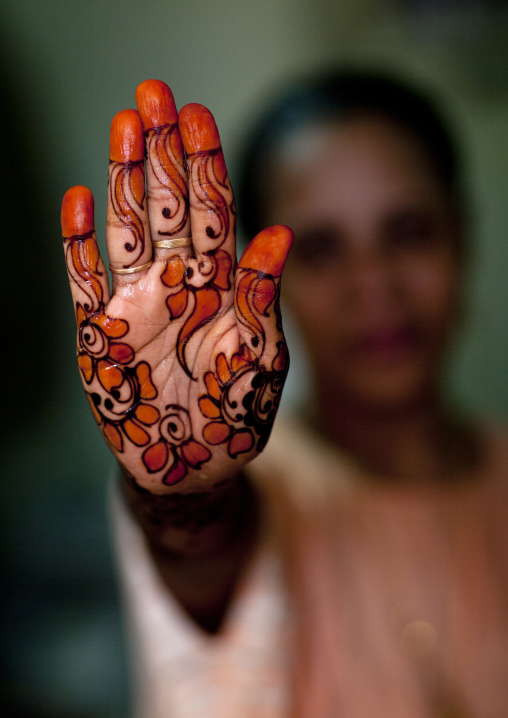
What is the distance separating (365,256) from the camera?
0.55 meters

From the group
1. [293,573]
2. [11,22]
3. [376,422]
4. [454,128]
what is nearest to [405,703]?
[293,573]

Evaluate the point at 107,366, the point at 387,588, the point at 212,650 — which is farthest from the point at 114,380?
the point at 387,588

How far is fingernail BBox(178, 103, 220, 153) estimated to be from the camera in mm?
267

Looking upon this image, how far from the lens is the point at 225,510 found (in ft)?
1.21

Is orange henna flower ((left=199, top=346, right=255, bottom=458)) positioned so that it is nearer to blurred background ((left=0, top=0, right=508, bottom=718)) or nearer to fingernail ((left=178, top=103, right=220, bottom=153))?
fingernail ((left=178, top=103, right=220, bottom=153))

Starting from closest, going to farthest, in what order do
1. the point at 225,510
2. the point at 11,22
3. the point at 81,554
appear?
the point at 225,510, the point at 11,22, the point at 81,554

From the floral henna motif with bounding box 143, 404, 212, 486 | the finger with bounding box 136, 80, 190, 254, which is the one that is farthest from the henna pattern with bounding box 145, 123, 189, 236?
the floral henna motif with bounding box 143, 404, 212, 486

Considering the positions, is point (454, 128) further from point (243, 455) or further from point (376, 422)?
point (243, 455)

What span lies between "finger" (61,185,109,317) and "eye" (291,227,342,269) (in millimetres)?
313

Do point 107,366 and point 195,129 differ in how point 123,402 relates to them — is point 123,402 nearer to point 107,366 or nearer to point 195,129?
point 107,366

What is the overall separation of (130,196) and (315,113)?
1.21 ft

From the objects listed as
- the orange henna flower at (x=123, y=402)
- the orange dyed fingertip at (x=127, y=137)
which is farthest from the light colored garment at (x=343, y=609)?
the orange dyed fingertip at (x=127, y=137)

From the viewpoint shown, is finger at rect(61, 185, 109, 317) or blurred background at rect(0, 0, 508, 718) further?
blurred background at rect(0, 0, 508, 718)

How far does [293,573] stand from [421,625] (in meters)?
0.16
